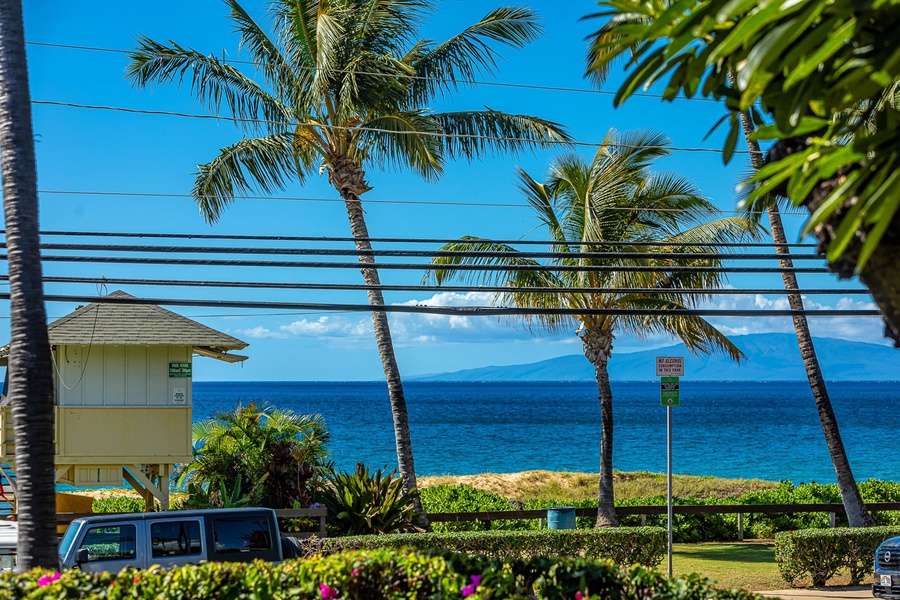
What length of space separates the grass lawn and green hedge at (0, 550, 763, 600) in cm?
822

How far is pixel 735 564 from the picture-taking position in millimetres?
17188

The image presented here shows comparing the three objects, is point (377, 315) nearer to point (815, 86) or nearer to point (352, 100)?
point (352, 100)

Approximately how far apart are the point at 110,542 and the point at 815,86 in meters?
11.0

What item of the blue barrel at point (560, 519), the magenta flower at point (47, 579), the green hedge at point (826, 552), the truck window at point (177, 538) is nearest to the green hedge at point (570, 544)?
the blue barrel at point (560, 519)

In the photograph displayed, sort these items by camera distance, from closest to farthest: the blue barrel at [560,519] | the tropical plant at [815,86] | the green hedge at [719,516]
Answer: the tropical plant at [815,86] < the blue barrel at [560,519] < the green hedge at [719,516]

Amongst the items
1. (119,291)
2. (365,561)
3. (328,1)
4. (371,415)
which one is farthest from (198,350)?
(371,415)

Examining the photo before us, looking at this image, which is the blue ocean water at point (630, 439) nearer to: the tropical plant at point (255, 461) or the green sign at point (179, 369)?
the tropical plant at point (255, 461)

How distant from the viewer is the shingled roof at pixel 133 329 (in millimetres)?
17078

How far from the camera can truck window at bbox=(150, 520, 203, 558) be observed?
11914mm

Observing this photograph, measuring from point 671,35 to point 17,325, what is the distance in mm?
6775

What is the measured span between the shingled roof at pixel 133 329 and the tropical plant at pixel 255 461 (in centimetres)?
274

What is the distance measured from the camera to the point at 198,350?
728 inches

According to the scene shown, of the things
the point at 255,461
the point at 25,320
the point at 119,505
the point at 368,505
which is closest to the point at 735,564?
the point at 368,505

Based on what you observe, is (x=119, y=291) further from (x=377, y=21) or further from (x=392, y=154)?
(x=377, y=21)
